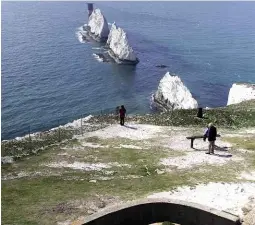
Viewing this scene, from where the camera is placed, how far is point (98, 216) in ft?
52.1

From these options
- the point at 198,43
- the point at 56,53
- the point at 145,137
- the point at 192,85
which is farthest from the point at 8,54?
the point at 145,137

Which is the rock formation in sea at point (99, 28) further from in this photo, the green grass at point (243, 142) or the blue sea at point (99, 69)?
the green grass at point (243, 142)

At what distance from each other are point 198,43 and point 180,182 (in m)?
111

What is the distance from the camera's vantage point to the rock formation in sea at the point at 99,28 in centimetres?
13338

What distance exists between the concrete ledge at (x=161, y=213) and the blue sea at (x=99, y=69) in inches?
1719

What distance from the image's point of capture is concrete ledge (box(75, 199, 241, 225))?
16.4 metres

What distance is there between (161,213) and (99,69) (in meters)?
79.5

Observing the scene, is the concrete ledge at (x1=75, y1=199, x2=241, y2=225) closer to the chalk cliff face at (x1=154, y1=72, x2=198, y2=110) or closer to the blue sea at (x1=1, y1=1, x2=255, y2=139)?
the blue sea at (x1=1, y1=1, x2=255, y2=139)

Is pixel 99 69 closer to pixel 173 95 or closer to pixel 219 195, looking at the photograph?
pixel 173 95

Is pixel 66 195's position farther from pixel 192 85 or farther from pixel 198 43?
pixel 198 43

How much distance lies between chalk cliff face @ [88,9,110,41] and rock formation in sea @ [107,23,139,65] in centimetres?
1928

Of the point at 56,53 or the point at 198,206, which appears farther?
the point at 56,53

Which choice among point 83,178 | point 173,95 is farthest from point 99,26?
point 83,178

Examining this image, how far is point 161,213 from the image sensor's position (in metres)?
17.4
